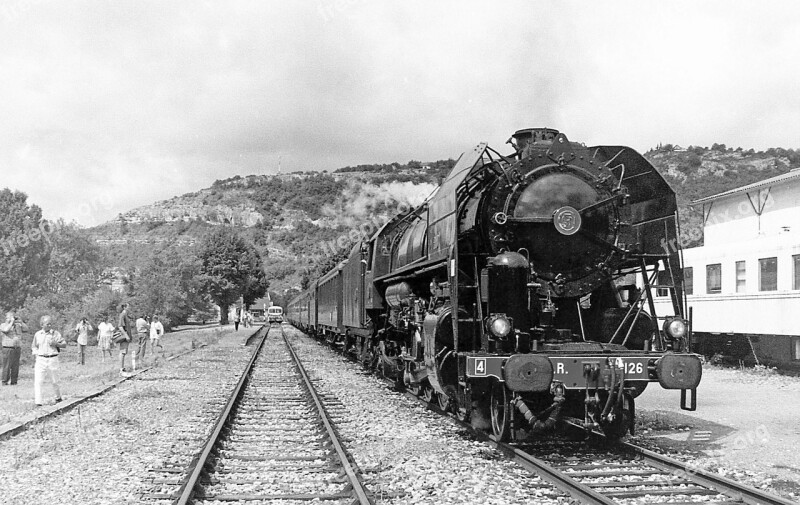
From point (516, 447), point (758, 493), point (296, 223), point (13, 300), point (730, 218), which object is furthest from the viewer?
point (296, 223)

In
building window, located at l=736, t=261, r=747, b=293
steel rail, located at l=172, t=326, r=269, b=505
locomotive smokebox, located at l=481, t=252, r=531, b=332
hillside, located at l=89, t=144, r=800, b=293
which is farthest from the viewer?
hillside, located at l=89, t=144, r=800, b=293

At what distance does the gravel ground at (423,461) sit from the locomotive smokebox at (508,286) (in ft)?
4.99

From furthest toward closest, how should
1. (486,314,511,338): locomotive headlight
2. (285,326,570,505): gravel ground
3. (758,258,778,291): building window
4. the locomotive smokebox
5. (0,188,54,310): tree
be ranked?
(0,188,54,310): tree → (758,258,778,291): building window → the locomotive smokebox → (486,314,511,338): locomotive headlight → (285,326,570,505): gravel ground

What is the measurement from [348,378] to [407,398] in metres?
4.16

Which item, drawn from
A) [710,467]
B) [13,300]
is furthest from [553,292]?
[13,300]

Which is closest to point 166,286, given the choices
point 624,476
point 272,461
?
point 272,461

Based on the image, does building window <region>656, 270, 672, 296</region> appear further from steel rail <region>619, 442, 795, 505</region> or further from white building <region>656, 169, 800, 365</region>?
white building <region>656, 169, 800, 365</region>

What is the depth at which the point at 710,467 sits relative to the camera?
7105 millimetres

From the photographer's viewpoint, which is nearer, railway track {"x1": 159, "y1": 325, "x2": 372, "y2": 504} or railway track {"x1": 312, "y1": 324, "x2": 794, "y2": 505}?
railway track {"x1": 312, "y1": 324, "x2": 794, "y2": 505}

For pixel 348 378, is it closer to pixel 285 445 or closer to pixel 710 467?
pixel 285 445

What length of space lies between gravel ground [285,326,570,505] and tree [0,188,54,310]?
51.3 metres

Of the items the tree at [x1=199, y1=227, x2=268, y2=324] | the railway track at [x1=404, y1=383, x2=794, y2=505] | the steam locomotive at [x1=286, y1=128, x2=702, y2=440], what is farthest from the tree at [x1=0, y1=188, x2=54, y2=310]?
the railway track at [x1=404, y1=383, x2=794, y2=505]

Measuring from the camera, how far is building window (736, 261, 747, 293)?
19642 mm

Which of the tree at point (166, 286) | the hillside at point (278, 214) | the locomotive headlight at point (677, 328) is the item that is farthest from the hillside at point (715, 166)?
the locomotive headlight at point (677, 328)
